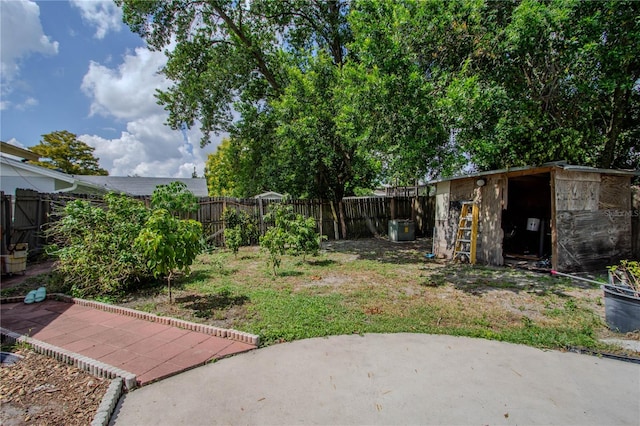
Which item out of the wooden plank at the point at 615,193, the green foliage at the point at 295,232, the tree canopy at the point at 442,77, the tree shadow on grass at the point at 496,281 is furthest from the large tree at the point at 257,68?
the wooden plank at the point at 615,193

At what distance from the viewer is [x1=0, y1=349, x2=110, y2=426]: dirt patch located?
2.13 m

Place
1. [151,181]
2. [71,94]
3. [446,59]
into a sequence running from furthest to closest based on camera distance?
1. [151,181]
2. [71,94]
3. [446,59]

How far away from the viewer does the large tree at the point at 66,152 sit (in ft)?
78.7

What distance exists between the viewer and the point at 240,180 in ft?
51.4

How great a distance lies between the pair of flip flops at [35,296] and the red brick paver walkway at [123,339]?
11.6 inches

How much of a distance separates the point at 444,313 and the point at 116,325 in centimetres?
432

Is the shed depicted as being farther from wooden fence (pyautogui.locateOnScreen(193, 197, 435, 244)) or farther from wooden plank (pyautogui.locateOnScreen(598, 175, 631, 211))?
wooden fence (pyautogui.locateOnScreen(193, 197, 435, 244))

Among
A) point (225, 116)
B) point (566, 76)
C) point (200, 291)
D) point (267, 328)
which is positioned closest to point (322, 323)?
point (267, 328)

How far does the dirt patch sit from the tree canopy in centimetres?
635

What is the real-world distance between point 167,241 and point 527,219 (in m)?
10.0

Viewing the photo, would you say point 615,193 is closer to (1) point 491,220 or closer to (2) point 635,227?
(2) point 635,227

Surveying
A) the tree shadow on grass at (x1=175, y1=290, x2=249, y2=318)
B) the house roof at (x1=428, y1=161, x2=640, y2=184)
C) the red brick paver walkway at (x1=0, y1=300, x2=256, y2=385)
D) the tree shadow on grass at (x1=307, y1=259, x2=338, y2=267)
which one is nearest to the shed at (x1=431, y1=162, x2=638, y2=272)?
the house roof at (x1=428, y1=161, x2=640, y2=184)

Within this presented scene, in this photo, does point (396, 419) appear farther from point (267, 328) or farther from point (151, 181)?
point (151, 181)

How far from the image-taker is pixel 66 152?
24.9m
